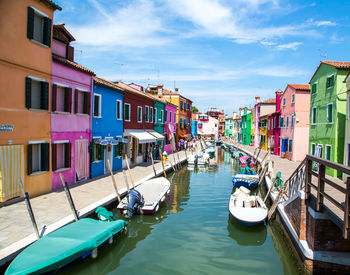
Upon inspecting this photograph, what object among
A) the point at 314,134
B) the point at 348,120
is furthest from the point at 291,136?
the point at 348,120

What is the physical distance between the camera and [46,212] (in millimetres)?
9773

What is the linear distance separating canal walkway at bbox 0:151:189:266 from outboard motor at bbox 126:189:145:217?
0.96 meters

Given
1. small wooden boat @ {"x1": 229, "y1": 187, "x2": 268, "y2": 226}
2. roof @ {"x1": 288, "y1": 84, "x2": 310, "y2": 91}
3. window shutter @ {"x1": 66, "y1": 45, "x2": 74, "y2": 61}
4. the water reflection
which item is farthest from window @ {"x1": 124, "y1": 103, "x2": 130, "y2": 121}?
roof @ {"x1": 288, "y1": 84, "x2": 310, "y2": 91}

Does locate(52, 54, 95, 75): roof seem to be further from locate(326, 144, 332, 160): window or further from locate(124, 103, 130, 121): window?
locate(326, 144, 332, 160): window

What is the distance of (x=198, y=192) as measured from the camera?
1722 cm

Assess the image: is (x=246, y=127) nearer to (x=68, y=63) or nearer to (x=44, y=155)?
(x=68, y=63)

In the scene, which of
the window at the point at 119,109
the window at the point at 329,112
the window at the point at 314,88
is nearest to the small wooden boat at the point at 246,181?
the window at the point at 329,112

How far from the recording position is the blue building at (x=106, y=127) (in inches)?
662

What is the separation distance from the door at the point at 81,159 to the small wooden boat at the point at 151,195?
3.53 m

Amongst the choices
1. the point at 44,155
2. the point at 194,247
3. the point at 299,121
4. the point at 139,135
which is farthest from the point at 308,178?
the point at 299,121

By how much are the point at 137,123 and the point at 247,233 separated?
14947mm

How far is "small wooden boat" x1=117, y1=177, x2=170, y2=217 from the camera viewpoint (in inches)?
462

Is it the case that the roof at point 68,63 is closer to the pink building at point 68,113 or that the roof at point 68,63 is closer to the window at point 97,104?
the pink building at point 68,113

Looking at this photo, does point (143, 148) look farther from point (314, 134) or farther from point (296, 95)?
point (296, 95)
